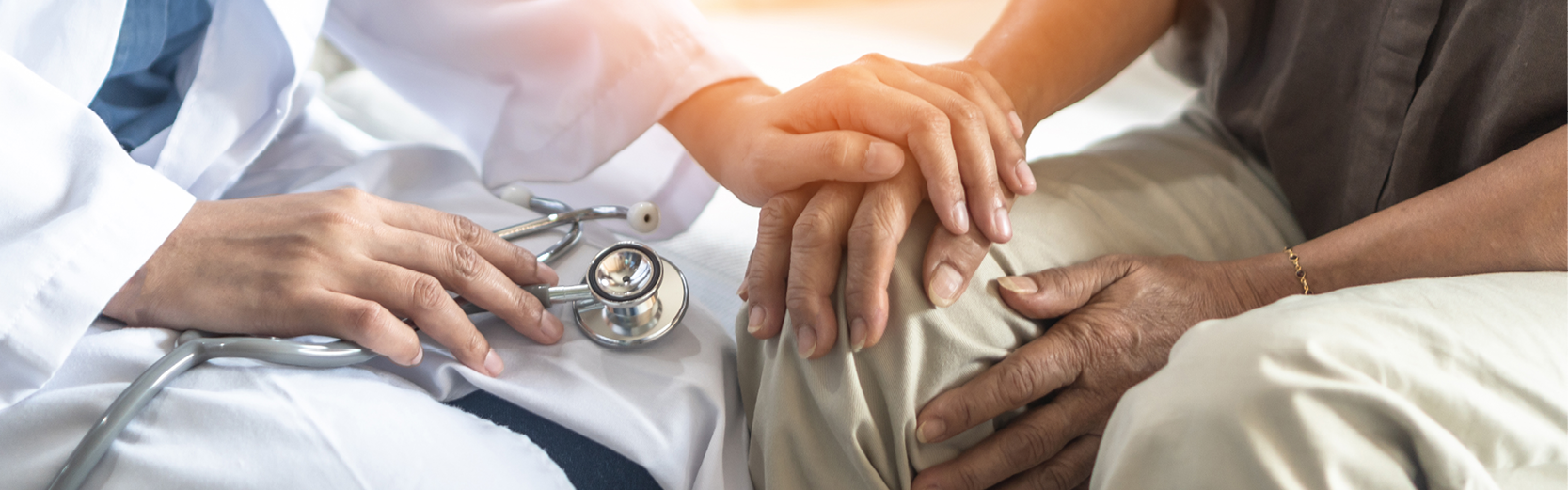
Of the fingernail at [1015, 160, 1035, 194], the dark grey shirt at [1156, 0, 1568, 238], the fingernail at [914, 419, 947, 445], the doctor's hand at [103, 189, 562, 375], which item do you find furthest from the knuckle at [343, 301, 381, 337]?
the dark grey shirt at [1156, 0, 1568, 238]

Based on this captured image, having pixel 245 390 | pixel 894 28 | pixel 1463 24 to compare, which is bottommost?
pixel 894 28

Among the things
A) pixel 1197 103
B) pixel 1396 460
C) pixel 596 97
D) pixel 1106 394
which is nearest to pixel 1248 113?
pixel 1197 103

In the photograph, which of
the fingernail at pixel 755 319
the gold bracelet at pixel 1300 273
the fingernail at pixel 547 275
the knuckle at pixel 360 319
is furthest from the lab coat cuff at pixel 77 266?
the gold bracelet at pixel 1300 273

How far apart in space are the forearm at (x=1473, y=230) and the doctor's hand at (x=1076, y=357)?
4cm

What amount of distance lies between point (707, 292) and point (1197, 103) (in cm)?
54

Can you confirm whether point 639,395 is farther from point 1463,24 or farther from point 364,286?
point 1463,24

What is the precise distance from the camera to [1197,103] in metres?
0.89

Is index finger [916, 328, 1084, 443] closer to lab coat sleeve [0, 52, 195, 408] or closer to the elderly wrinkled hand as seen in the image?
the elderly wrinkled hand

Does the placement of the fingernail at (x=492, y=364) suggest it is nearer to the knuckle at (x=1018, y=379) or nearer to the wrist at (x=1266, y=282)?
the knuckle at (x=1018, y=379)

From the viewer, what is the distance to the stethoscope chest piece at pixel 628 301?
580 mm

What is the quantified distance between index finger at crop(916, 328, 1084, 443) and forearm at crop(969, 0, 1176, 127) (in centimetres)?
25

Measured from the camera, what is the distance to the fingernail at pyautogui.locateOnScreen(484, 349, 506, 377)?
0.57 meters

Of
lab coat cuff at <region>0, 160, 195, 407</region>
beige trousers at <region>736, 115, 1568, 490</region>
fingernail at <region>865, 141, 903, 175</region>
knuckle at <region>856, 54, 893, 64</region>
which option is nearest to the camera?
beige trousers at <region>736, 115, 1568, 490</region>

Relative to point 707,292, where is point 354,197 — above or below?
above
